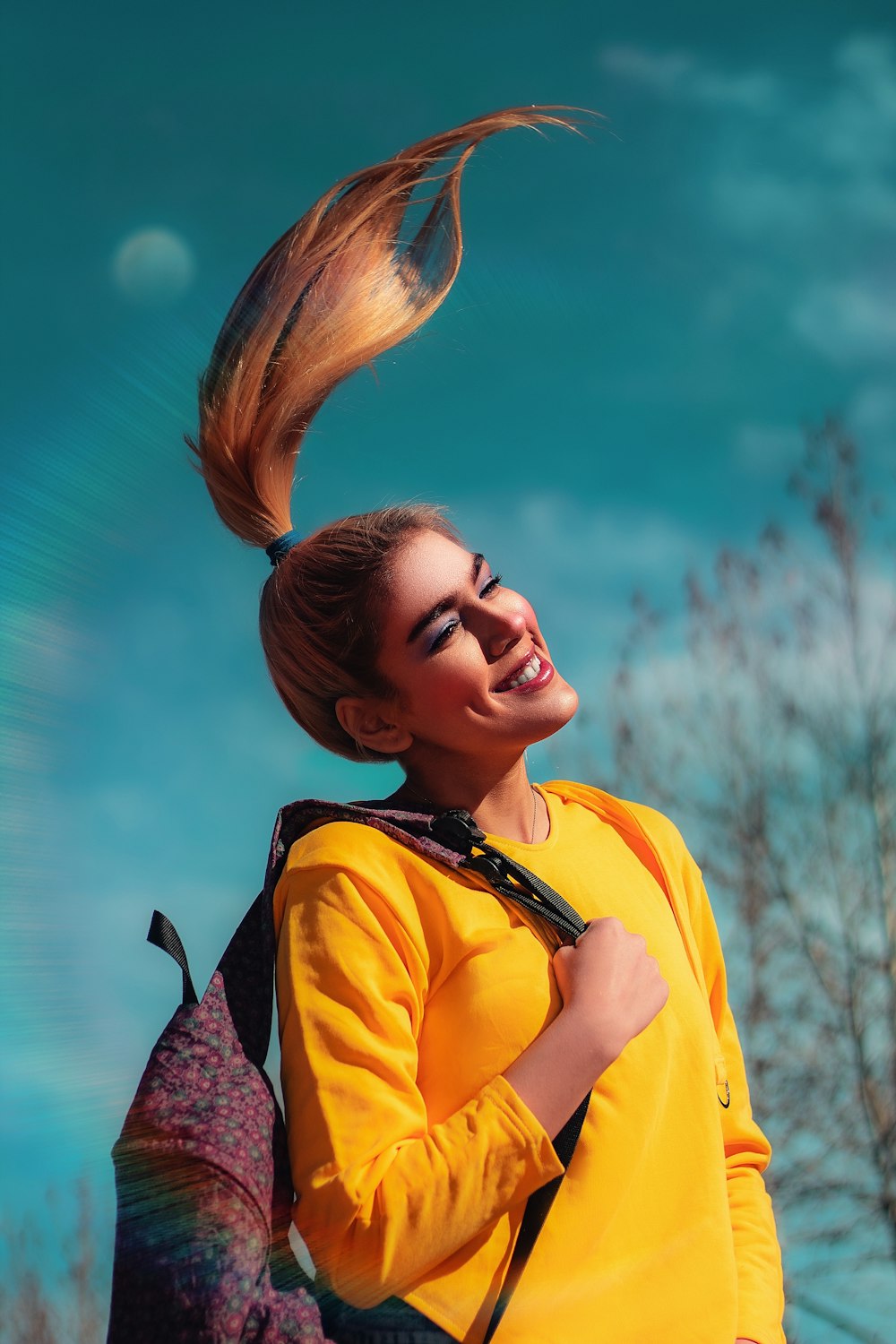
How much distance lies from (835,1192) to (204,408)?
1152 cm

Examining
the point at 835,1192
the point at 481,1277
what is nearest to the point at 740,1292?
the point at 481,1277

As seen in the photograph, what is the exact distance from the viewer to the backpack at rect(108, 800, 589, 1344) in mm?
1568

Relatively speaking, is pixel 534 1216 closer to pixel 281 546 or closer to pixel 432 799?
pixel 432 799

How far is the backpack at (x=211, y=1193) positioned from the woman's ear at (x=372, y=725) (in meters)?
0.60

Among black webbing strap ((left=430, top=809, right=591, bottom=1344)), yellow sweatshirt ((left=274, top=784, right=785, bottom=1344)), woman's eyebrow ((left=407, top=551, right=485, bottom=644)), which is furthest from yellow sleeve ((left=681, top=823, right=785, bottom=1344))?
woman's eyebrow ((left=407, top=551, right=485, bottom=644))

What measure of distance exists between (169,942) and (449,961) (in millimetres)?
437

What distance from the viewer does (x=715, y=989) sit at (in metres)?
2.33

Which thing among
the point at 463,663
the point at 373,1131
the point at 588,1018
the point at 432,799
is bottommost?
the point at 373,1131

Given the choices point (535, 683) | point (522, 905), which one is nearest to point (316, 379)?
point (535, 683)

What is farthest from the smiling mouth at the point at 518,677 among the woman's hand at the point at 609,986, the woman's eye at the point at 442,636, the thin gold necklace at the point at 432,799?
the woman's hand at the point at 609,986

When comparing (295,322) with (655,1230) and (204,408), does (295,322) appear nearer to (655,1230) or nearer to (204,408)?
(204,408)

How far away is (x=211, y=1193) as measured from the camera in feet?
5.26

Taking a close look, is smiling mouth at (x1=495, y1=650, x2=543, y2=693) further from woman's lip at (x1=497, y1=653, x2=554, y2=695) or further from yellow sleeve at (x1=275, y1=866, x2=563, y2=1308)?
yellow sleeve at (x1=275, y1=866, x2=563, y2=1308)

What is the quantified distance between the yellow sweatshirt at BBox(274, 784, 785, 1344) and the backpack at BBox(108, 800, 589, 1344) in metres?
0.04
